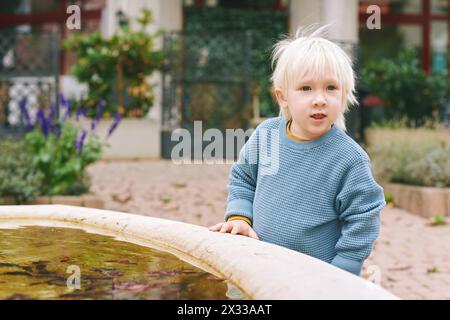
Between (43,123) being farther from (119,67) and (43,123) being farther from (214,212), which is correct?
(119,67)

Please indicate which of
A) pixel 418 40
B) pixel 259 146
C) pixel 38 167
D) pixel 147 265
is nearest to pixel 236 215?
pixel 259 146

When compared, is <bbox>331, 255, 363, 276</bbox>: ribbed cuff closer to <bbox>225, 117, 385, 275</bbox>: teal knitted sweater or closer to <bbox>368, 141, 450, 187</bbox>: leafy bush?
<bbox>225, 117, 385, 275</bbox>: teal knitted sweater

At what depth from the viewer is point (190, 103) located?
36.7 feet

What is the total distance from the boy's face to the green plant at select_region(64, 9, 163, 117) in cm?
A: 874

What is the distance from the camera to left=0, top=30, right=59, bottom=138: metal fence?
10.9 m

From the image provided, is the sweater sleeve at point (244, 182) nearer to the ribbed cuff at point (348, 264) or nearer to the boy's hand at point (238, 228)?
the boy's hand at point (238, 228)

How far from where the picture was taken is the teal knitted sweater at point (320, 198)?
6.89ft

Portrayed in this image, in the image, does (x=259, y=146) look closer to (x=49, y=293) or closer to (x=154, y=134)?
(x=49, y=293)

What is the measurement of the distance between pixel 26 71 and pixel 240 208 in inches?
361

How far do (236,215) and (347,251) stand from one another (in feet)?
1.21

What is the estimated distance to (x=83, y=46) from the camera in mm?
10977

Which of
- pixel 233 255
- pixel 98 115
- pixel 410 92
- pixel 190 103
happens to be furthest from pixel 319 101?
pixel 410 92

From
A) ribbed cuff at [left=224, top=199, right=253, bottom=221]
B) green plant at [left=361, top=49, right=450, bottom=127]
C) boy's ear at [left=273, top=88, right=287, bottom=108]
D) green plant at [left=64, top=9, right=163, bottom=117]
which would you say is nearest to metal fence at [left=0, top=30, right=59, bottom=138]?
green plant at [left=64, top=9, right=163, bottom=117]

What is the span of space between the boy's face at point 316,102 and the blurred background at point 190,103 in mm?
2182
